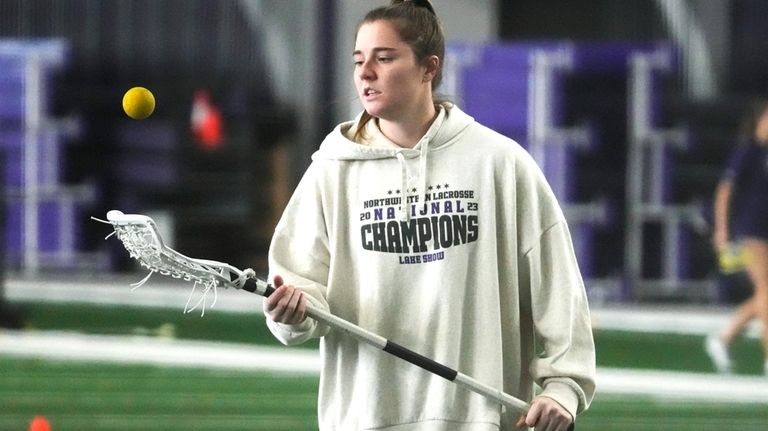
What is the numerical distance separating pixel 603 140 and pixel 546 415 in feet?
34.7

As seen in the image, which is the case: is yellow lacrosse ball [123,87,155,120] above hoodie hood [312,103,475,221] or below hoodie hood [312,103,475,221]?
above

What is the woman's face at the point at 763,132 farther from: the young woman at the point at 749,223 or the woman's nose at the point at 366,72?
the woman's nose at the point at 366,72

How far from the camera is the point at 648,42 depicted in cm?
1352

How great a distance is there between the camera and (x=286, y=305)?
10.0 ft

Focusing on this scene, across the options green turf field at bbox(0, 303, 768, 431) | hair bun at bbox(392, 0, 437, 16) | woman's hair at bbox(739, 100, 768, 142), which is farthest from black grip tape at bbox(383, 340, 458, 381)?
woman's hair at bbox(739, 100, 768, 142)

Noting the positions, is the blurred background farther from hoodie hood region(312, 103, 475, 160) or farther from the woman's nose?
the woman's nose

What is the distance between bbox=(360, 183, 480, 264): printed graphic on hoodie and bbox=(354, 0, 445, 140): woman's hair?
0.17m

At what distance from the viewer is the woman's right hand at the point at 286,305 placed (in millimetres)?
3053

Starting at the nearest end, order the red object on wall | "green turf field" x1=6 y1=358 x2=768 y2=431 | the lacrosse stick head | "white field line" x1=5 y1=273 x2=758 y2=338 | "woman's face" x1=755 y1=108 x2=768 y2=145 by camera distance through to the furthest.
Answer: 1. the lacrosse stick head
2. "green turf field" x1=6 y1=358 x2=768 y2=431
3. "woman's face" x1=755 y1=108 x2=768 y2=145
4. "white field line" x1=5 y1=273 x2=758 y2=338
5. the red object on wall

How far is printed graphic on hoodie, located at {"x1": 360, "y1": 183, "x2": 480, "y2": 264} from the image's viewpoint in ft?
10.6

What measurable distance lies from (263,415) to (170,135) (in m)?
6.77

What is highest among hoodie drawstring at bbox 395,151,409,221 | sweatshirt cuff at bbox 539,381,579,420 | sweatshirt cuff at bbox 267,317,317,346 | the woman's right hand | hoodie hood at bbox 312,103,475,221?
hoodie hood at bbox 312,103,475,221

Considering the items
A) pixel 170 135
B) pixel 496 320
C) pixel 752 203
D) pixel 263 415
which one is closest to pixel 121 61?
pixel 170 135

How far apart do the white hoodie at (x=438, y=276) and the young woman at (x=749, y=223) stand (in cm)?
690
